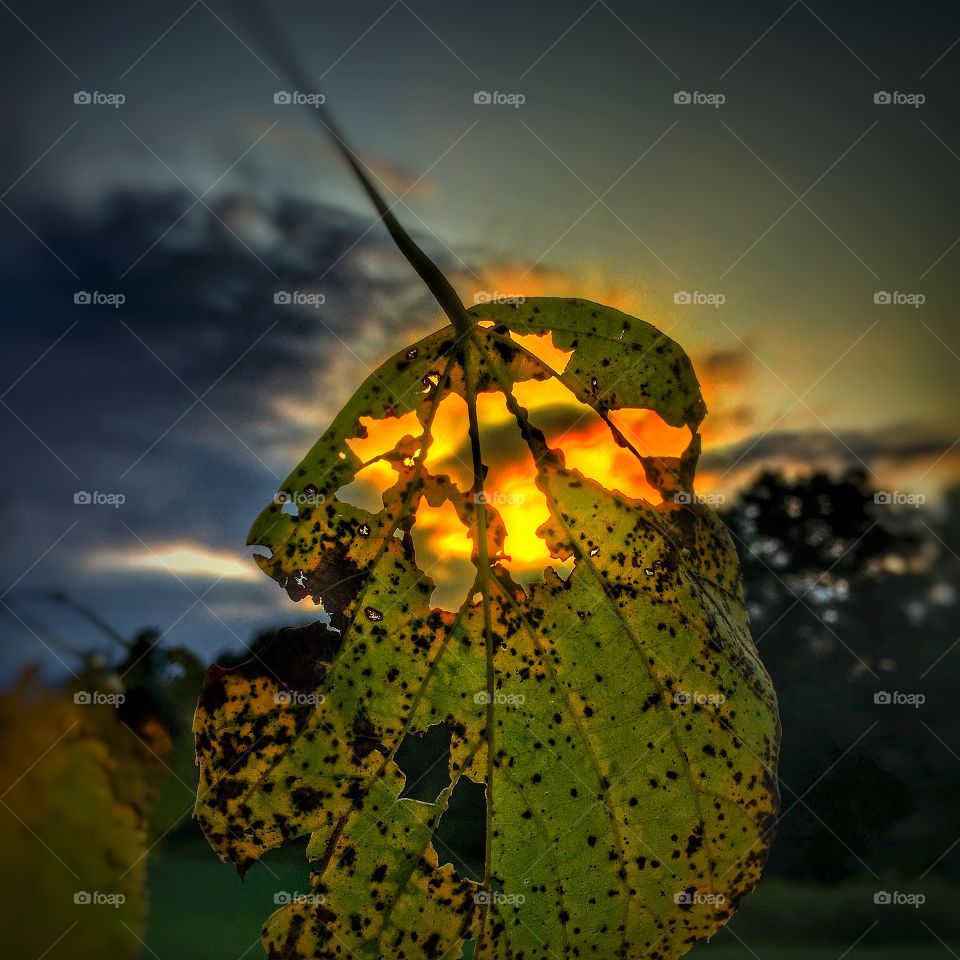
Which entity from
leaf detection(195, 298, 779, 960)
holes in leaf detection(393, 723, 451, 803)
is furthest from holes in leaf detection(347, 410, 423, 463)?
holes in leaf detection(393, 723, 451, 803)

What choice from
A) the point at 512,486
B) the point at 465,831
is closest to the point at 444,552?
the point at 512,486

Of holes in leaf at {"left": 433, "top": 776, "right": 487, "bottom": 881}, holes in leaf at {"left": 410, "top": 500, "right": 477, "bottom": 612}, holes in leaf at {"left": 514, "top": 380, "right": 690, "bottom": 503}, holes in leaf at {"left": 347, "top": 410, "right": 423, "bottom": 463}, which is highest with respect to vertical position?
holes in leaf at {"left": 514, "top": 380, "right": 690, "bottom": 503}

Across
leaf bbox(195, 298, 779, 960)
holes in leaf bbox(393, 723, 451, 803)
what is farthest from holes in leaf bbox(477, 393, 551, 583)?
holes in leaf bbox(393, 723, 451, 803)

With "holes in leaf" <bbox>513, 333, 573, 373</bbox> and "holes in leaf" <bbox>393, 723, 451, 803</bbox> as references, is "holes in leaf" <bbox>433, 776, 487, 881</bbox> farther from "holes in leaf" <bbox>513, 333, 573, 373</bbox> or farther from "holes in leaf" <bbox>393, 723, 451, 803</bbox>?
"holes in leaf" <bbox>513, 333, 573, 373</bbox>

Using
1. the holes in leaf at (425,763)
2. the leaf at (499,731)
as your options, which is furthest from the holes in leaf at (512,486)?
the holes in leaf at (425,763)

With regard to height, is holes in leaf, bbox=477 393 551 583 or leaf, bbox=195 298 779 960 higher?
holes in leaf, bbox=477 393 551 583

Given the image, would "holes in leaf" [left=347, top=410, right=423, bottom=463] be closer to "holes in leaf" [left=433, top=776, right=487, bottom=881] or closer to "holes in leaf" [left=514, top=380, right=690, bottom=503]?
"holes in leaf" [left=514, top=380, right=690, bottom=503]

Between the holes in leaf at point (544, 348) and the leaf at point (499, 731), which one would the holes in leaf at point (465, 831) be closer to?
the leaf at point (499, 731)

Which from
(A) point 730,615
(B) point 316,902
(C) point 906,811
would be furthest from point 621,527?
(C) point 906,811
